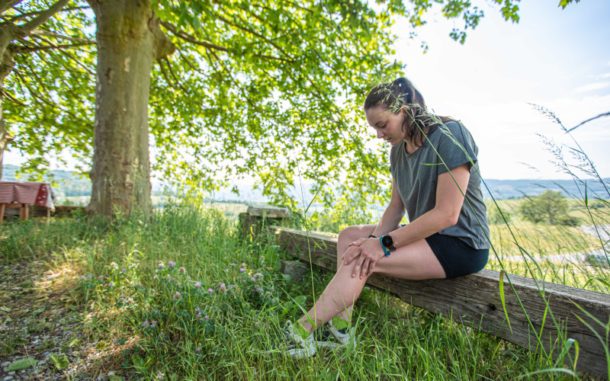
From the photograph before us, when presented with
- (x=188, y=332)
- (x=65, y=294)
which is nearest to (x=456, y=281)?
(x=188, y=332)

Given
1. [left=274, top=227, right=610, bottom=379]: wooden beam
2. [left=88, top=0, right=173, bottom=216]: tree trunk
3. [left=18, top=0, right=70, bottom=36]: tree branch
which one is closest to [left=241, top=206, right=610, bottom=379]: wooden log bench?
[left=274, top=227, right=610, bottom=379]: wooden beam

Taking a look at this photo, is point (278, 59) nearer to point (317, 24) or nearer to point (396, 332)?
point (317, 24)

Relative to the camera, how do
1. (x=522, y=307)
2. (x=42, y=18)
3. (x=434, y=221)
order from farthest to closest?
(x=42, y=18)
(x=434, y=221)
(x=522, y=307)

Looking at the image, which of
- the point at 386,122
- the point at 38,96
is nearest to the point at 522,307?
the point at 386,122

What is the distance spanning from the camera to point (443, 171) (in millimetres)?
1680

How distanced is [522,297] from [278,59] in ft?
18.2

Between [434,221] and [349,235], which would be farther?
[349,235]

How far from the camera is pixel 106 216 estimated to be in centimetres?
429

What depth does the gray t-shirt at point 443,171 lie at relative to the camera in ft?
5.53

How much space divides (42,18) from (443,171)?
6.12 metres

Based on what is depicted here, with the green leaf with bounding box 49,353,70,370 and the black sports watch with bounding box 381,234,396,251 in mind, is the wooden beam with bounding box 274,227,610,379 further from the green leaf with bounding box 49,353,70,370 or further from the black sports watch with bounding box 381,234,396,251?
the green leaf with bounding box 49,353,70,370

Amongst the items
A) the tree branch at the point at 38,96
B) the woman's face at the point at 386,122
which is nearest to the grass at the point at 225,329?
the woman's face at the point at 386,122

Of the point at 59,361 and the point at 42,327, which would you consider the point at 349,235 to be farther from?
the point at 42,327

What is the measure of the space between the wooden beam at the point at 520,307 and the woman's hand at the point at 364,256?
28cm
